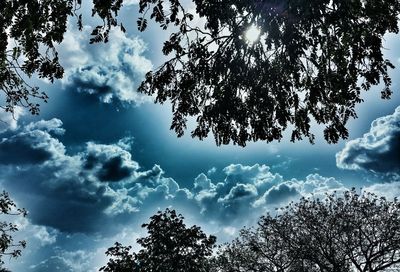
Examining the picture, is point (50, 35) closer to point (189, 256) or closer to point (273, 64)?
point (273, 64)

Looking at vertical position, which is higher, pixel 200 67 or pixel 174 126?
pixel 200 67

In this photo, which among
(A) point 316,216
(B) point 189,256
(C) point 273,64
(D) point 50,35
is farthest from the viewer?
(A) point 316,216

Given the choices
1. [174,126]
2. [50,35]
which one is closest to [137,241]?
[174,126]

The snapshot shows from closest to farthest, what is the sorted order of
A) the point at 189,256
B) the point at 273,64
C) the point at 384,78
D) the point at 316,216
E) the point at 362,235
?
1. the point at 384,78
2. the point at 273,64
3. the point at 189,256
4. the point at 362,235
5. the point at 316,216

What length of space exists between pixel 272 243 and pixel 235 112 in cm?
2718

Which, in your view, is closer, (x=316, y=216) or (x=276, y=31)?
(x=276, y=31)

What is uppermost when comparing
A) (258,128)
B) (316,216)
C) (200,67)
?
(316,216)

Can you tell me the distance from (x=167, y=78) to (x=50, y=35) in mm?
2285

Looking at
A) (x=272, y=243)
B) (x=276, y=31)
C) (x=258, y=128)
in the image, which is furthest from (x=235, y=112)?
(x=272, y=243)

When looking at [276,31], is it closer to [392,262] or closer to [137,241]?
[137,241]

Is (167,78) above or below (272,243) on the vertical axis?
below

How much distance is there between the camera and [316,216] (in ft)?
102

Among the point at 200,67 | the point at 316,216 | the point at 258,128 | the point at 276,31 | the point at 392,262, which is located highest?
the point at 316,216

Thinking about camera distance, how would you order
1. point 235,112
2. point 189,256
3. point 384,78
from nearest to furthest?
point 384,78, point 235,112, point 189,256
